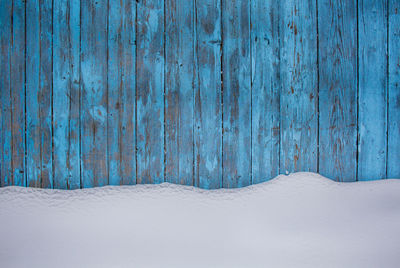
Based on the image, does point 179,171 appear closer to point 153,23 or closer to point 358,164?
point 153,23

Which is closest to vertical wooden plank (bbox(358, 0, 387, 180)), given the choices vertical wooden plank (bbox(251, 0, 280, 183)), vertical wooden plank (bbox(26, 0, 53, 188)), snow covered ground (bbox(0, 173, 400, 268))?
snow covered ground (bbox(0, 173, 400, 268))

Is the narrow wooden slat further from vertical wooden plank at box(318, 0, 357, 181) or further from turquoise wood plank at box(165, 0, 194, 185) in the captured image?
vertical wooden plank at box(318, 0, 357, 181)

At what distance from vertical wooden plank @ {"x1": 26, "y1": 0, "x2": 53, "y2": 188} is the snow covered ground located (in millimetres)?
138

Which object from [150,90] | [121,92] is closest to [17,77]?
[121,92]

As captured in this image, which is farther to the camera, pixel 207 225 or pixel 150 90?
pixel 150 90

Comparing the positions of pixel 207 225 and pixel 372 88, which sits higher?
pixel 372 88

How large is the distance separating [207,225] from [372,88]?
1268mm

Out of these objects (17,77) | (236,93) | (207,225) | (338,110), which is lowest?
(207,225)

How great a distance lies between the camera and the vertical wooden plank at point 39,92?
134 cm

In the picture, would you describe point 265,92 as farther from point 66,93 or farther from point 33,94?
point 33,94

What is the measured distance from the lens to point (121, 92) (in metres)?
1.35

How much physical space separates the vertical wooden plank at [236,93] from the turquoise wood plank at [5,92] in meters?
1.26

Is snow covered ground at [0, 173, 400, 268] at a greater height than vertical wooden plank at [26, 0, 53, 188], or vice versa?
vertical wooden plank at [26, 0, 53, 188]

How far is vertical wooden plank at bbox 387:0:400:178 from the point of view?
1.37 m
